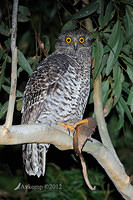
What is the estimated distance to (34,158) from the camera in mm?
2529

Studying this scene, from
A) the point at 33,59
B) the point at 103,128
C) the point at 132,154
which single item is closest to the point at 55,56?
the point at 33,59

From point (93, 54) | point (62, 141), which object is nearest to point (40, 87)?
point (62, 141)

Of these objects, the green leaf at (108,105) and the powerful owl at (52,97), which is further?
the green leaf at (108,105)

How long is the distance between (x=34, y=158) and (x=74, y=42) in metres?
1.19

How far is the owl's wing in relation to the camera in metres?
2.36

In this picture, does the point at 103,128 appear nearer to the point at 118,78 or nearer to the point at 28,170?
the point at 118,78

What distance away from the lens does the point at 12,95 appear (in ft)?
5.29

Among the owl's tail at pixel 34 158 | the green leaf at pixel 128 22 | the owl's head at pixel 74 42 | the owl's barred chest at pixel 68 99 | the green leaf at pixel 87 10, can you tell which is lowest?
the owl's tail at pixel 34 158

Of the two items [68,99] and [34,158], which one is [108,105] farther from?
[34,158]

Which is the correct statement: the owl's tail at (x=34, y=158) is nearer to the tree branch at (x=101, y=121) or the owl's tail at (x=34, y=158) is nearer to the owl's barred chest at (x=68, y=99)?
the owl's barred chest at (x=68, y=99)

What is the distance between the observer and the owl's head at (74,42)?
9.41 feet

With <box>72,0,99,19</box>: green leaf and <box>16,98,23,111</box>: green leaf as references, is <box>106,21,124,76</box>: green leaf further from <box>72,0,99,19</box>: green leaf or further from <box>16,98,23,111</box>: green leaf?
<box>16,98,23,111</box>: green leaf

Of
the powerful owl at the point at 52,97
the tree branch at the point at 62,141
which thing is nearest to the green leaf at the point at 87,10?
the powerful owl at the point at 52,97

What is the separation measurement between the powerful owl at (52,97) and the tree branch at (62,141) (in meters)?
0.44
